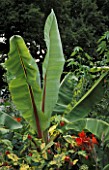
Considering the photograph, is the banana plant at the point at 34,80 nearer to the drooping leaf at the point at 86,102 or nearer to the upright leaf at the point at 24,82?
the upright leaf at the point at 24,82

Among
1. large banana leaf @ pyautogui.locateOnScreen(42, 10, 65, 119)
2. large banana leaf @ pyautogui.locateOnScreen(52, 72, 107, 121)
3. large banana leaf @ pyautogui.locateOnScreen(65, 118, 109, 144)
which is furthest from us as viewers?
large banana leaf @ pyautogui.locateOnScreen(52, 72, 107, 121)

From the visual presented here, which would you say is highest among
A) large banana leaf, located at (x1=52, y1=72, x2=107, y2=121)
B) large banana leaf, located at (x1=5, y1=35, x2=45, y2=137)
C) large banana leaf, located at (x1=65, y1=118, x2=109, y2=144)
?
large banana leaf, located at (x1=5, y1=35, x2=45, y2=137)

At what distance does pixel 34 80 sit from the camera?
349 cm

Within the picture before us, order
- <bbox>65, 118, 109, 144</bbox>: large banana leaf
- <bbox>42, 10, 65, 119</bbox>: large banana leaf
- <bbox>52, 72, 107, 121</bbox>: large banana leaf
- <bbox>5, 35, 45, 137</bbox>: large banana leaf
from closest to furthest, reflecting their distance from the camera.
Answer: <bbox>5, 35, 45, 137</bbox>: large banana leaf
<bbox>65, 118, 109, 144</bbox>: large banana leaf
<bbox>42, 10, 65, 119</bbox>: large banana leaf
<bbox>52, 72, 107, 121</bbox>: large banana leaf

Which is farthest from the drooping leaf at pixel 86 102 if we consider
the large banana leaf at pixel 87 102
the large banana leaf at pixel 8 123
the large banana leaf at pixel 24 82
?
the large banana leaf at pixel 8 123

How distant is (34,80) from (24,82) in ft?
0.37

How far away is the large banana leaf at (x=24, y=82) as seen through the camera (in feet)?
11.3

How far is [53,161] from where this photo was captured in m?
3.24

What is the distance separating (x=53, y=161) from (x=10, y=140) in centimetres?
76

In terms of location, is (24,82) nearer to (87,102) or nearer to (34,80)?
(34,80)

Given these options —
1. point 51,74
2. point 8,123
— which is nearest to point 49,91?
point 51,74

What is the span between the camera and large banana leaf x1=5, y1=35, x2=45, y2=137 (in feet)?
11.3

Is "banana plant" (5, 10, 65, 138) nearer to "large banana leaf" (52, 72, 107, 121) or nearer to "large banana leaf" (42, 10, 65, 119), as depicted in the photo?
"large banana leaf" (42, 10, 65, 119)

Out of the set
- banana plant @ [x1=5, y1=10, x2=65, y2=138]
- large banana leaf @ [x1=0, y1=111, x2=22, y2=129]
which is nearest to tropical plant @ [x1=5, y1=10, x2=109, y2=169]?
banana plant @ [x1=5, y1=10, x2=65, y2=138]
